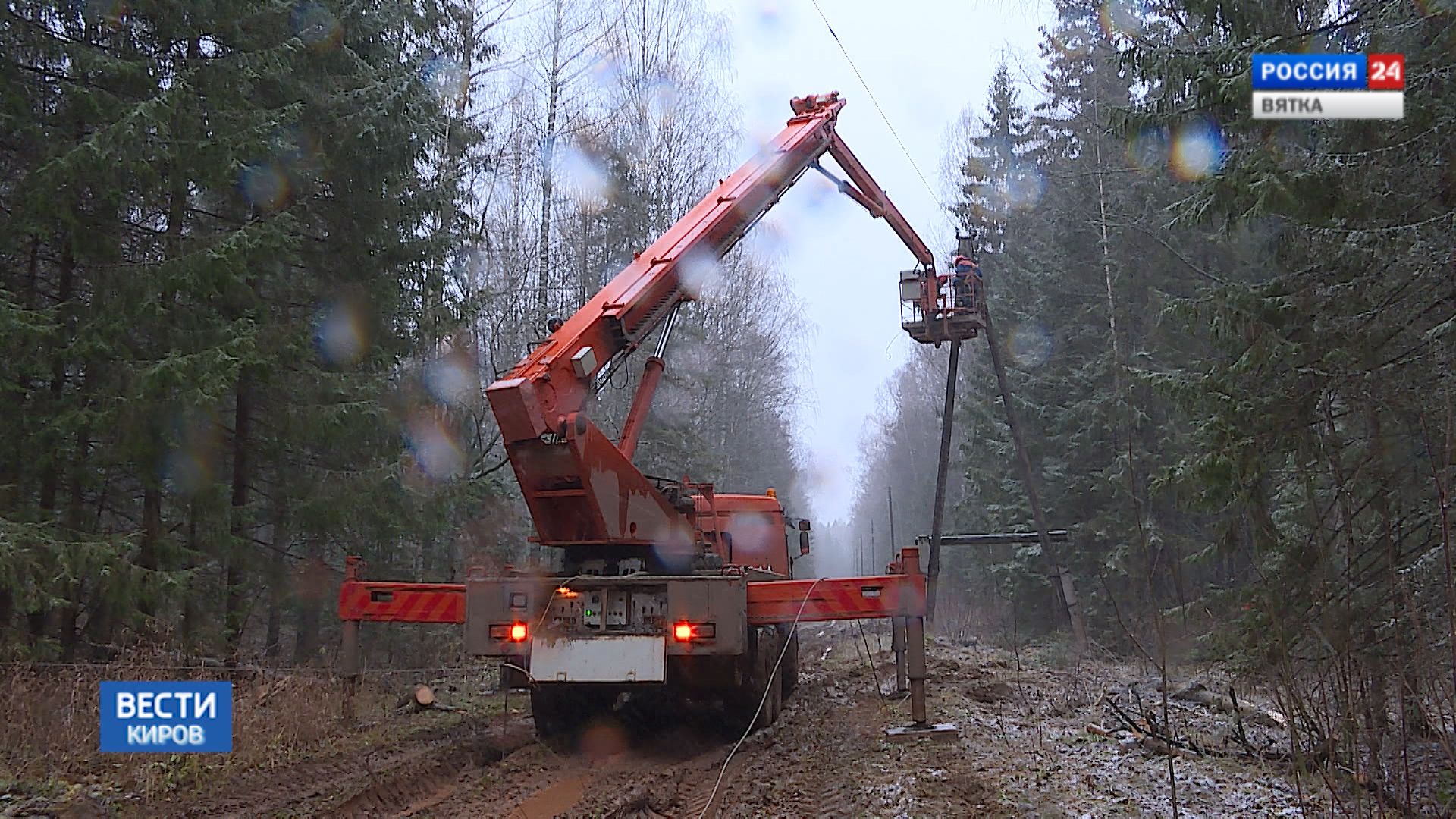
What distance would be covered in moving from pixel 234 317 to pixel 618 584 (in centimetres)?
629

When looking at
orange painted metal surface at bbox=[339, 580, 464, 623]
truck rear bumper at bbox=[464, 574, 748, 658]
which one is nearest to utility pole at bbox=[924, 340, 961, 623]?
truck rear bumper at bbox=[464, 574, 748, 658]


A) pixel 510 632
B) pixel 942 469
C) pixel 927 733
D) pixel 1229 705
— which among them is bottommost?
pixel 1229 705

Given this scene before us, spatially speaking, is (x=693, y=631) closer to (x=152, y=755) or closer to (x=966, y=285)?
(x=152, y=755)

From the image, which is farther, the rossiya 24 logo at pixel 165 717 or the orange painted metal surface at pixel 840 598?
the orange painted metal surface at pixel 840 598

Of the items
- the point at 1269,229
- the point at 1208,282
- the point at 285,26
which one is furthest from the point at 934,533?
the point at 285,26

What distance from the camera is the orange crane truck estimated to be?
775cm

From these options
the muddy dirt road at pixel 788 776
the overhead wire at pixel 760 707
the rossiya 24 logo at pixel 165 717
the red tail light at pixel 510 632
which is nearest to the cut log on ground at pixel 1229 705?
the muddy dirt road at pixel 788 776

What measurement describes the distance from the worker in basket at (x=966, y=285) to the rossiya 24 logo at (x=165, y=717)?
11.1 m

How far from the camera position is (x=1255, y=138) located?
8.25 metres

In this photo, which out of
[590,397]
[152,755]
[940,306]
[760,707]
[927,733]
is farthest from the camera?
[940,306]

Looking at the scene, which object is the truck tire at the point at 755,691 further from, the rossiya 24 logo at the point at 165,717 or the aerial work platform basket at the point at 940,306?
the aerial work platform basket at the point at 940,306

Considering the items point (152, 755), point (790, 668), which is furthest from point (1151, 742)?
point (152, 755)

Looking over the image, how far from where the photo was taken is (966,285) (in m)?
15.2

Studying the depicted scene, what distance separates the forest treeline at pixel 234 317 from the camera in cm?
923
